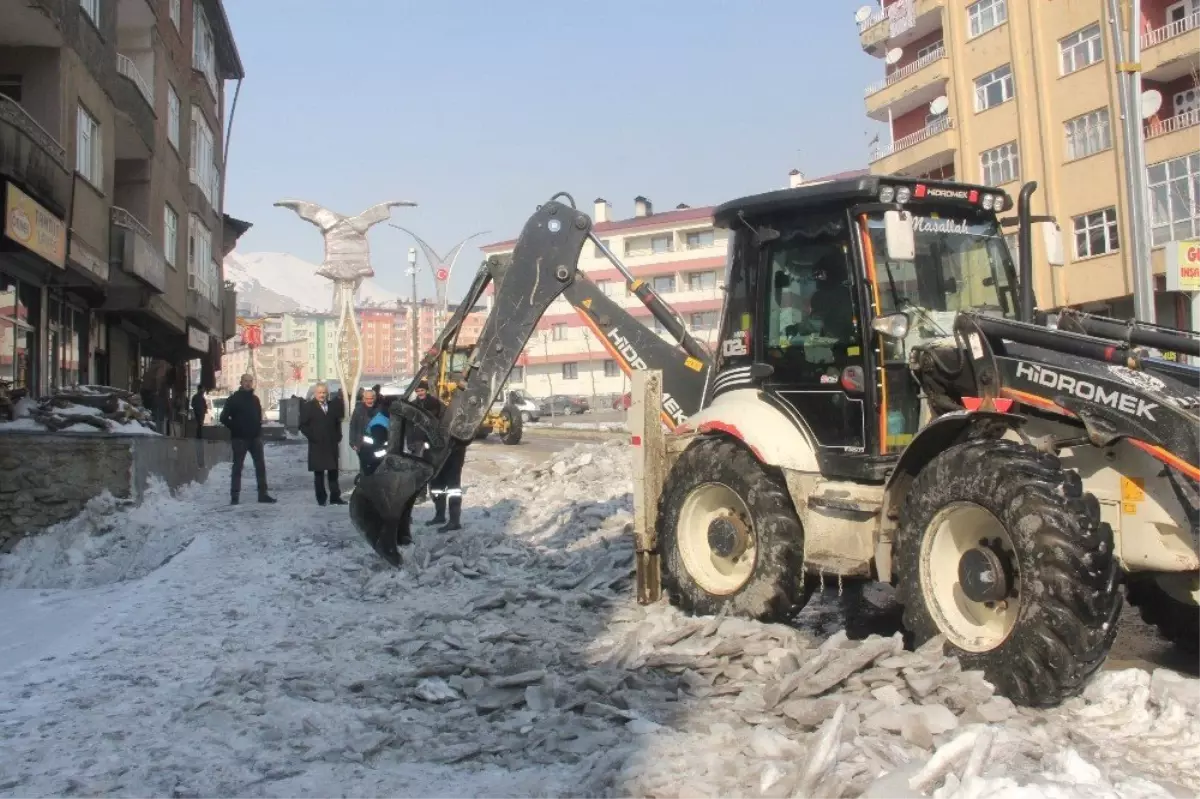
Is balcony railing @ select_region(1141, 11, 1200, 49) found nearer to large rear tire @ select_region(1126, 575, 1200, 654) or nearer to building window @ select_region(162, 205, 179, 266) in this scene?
building window @ select_region(162, 205, 179, 266)

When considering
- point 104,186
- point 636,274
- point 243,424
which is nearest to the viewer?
point 243,424

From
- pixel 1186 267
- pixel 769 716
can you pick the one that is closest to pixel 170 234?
pixel 1186 267

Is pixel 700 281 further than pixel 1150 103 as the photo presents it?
Yes

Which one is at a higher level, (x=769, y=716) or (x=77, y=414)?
(x=77, y=414)

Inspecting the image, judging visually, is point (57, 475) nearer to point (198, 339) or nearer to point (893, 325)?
point (893, 325)

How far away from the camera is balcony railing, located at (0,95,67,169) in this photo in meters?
13.2

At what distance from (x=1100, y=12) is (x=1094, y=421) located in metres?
28.9

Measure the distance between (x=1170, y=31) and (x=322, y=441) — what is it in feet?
79.9

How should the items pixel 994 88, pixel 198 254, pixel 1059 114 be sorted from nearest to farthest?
pixel 198 254
pixel 1059 114
pixel 994 88

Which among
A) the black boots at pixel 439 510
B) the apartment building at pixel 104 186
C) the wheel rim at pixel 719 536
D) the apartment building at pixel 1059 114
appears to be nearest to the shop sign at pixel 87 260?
the apartment building at pixel 104 186

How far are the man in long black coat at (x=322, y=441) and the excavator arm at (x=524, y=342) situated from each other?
531cm

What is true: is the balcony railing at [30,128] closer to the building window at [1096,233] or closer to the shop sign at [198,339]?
the shop sign at [198,339]

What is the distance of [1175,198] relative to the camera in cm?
2714

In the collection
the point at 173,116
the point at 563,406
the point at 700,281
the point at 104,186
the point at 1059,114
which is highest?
the point at 700,281
